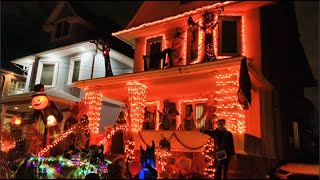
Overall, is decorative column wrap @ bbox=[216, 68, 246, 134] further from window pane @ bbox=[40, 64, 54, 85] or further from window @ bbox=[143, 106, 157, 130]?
window pane @ bbox=[40, 64, 54, 85]

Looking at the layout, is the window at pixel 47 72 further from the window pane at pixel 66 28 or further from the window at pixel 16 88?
the window at pixel 16 88

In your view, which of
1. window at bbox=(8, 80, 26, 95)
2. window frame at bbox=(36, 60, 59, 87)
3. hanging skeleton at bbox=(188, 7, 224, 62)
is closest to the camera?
hanging skeleton at bbox=(188, 7, 224, 62)

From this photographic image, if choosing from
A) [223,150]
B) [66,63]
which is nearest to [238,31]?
[223,150]

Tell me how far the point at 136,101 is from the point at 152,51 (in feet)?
11.2

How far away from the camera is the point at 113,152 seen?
1122 cm

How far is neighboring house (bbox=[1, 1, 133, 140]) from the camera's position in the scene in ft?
56.0

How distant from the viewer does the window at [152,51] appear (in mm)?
12670

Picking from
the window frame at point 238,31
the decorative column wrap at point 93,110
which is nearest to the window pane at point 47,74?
the decorative column wrap at point 93,110

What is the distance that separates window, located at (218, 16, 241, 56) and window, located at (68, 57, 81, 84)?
9.09 metres

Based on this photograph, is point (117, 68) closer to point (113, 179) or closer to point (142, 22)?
point (142, 22)

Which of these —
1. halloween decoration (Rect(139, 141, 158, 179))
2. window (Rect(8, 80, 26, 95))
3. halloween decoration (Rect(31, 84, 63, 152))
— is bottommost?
halloween decoration (Rect(139, 141, 158, 179))

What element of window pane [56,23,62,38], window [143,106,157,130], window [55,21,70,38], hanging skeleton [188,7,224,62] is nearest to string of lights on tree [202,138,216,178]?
hanging skeleton [188,7,224,62]

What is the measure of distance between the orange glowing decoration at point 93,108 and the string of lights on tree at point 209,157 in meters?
5.17

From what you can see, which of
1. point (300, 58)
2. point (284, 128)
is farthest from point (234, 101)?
point (300, 58)
